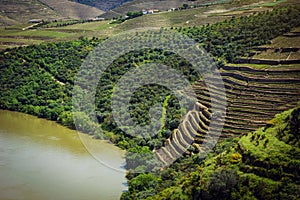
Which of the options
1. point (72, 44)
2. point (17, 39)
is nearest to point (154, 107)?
point (72, 44)

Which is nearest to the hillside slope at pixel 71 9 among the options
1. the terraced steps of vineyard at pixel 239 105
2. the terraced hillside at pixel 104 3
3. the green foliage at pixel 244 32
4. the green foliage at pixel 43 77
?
the terraced hillside at pixel 104 3

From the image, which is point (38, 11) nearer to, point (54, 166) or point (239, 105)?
point (54, 166)

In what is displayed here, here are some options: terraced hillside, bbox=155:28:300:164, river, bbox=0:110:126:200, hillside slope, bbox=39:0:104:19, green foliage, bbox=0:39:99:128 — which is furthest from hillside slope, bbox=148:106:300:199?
hillside slope, bbox=39:0:104:19

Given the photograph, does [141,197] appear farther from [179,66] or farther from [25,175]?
[179,66]

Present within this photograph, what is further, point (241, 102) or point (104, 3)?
point (104, 3)

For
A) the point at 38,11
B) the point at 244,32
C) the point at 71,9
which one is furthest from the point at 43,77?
the point at 71,9

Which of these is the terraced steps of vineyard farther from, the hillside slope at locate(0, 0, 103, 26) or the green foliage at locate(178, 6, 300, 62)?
the hillside slope at locate(0, 0, 103, 26)
